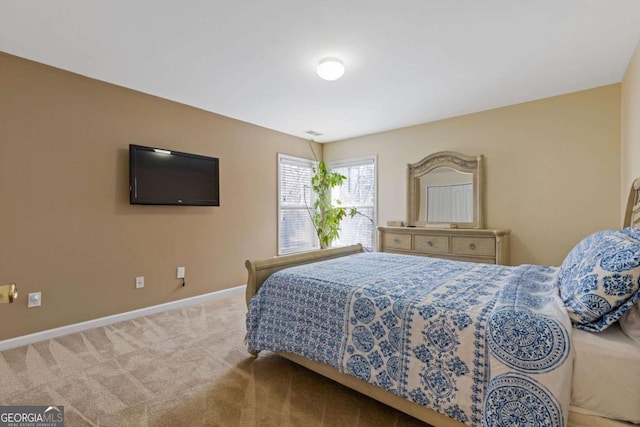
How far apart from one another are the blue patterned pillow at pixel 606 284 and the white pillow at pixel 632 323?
0.27ft

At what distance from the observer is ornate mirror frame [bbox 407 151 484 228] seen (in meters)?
3.69

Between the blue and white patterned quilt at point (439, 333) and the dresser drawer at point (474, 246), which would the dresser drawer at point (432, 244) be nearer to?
the dresser drawer at point (474, 246)

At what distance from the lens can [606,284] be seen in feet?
3.85

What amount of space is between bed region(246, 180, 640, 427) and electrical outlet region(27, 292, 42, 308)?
207 cm

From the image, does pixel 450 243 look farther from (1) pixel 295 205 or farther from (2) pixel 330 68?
(1) pixel 295 205

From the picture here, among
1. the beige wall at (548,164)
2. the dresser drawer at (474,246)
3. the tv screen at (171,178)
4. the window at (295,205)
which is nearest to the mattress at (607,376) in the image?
the dresser drawer at (474,246)

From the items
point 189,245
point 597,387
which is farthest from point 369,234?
point 597,387

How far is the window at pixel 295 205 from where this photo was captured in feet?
15.8

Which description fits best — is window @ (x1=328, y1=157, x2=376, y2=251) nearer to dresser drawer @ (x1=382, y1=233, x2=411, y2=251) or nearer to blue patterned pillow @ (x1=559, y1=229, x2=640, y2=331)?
dresser drawer @ (x1=382, y1=233, x2=411, y2=251)

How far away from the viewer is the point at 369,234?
4875mm

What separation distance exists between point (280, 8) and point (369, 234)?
141 inches

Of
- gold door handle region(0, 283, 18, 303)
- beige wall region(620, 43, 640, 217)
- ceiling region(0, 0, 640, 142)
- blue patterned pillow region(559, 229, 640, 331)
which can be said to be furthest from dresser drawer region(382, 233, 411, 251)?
gold door handle region(0, 283, 18, 303)

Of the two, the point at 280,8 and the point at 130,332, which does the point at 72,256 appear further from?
the point at 280,8

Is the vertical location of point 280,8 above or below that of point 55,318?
above
